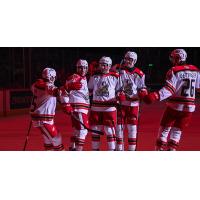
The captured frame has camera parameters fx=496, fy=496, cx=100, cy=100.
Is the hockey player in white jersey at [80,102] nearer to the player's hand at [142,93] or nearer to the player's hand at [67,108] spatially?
the player's hand at [67,108]

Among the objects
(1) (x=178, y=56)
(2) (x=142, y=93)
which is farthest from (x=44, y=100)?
(1) (x=178, y=56)

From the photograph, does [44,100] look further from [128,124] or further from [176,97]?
[176,97]

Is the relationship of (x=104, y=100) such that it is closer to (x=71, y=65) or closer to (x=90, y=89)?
(x=90, y=89)

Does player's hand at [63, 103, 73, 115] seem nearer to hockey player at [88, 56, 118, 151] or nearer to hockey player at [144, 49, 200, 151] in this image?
hockey player at [88, 56, 118, 151]

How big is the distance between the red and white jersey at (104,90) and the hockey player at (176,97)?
1.57 feet

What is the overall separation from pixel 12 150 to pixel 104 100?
1.53 metres

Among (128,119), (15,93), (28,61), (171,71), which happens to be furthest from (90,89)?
(15,93)

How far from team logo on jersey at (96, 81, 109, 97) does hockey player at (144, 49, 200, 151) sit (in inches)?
22.4

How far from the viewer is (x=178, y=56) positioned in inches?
276

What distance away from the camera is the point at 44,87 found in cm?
696

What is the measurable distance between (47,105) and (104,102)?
2.66 ft

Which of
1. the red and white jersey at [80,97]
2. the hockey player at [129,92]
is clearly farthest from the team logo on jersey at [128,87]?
the red and white jersey at [80,97]

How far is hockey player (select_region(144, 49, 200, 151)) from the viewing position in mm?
7000

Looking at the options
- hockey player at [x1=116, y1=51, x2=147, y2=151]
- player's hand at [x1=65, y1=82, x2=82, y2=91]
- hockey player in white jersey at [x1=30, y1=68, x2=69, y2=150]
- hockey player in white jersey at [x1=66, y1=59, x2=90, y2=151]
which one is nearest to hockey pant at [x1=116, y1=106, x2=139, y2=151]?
hockey player at [x1=116, y1=51, x2=147, y2=151]
